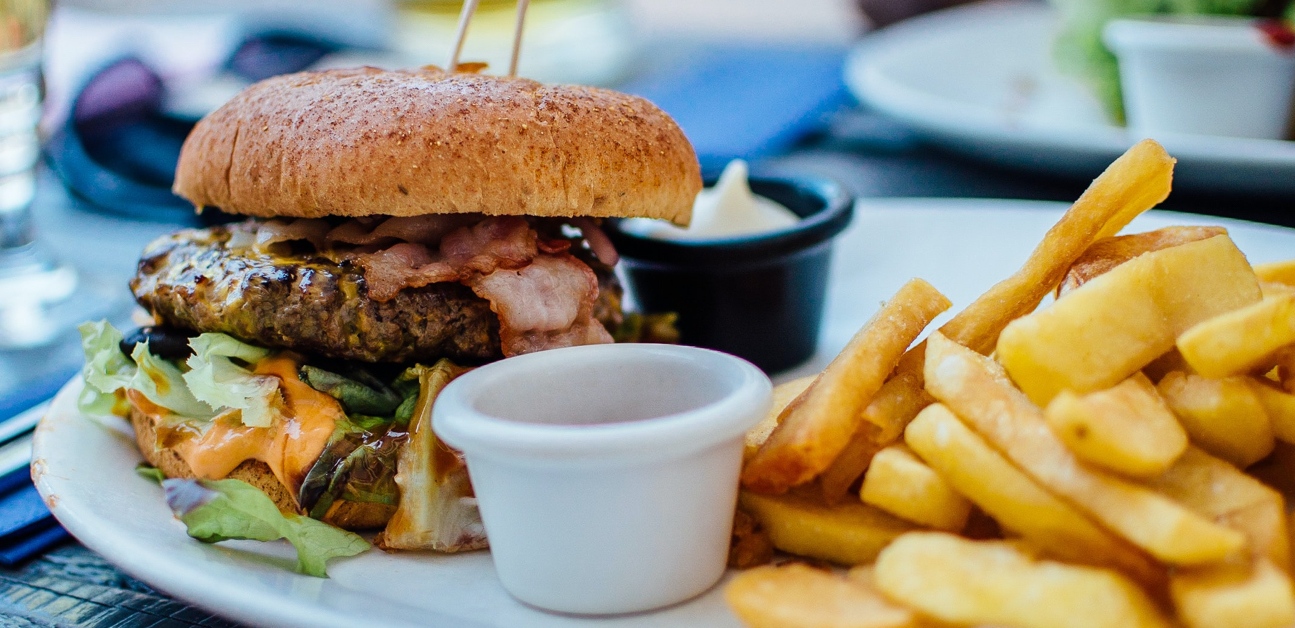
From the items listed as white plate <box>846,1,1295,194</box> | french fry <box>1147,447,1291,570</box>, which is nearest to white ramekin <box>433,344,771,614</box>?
french fry <box>1147,447,1291,570</box>

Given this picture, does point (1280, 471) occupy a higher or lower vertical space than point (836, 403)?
lower

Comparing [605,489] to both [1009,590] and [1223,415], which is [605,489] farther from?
[1223,415]

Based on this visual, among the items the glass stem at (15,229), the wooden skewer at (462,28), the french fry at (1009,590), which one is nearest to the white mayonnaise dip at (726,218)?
the wooden skewer at (462,28)

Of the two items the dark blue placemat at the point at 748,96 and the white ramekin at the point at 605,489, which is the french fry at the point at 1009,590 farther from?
the dark blue placemat at the point at 748,96

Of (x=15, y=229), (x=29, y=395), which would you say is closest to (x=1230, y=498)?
(x=29, y=395)

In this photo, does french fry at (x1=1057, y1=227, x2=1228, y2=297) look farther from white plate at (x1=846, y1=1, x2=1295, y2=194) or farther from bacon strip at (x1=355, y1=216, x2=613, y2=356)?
white plate at (x1=846, y1=1, x2=1295, y2=194)

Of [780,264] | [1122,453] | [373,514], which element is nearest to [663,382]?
[373,514]
